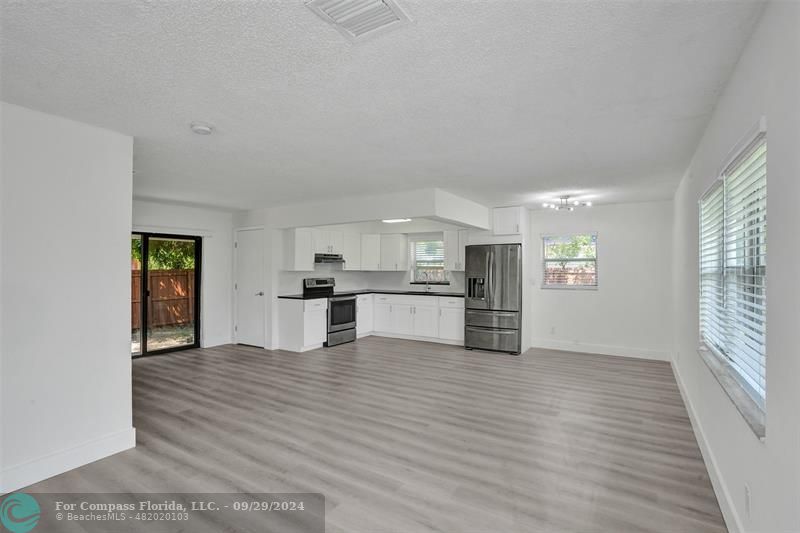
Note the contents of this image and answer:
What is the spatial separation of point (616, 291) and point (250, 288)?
599 cm

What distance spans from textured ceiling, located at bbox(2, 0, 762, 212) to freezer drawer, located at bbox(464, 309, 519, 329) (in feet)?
10.4

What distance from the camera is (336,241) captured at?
7910mm

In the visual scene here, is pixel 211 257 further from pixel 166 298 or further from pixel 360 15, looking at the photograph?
pixel 360 15

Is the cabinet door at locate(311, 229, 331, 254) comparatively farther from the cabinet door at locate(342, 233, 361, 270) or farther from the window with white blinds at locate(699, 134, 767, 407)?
the window with white blinds at locate(699, 134, 767, 407)

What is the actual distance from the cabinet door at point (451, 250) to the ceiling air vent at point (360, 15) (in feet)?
19.7

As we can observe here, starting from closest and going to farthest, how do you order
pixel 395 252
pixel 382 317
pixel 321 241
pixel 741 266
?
pixel 741 266 → pixel 321 241 → pixel 382 317 → pixel 395 252

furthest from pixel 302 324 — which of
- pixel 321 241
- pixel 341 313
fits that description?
pixel 321 241

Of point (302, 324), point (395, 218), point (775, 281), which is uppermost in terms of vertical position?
point (395, 218)

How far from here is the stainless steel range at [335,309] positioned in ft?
23.6

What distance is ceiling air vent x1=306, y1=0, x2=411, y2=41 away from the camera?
5.19 feet

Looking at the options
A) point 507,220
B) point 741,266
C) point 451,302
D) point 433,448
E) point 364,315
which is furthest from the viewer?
point 364,315

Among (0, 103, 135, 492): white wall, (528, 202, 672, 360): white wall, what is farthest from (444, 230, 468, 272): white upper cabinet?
(0, 103, 135, 492): white wall

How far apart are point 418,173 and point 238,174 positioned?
6.17 ft

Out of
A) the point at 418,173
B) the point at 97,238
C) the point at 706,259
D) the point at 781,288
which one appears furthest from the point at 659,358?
the point at 97,238
